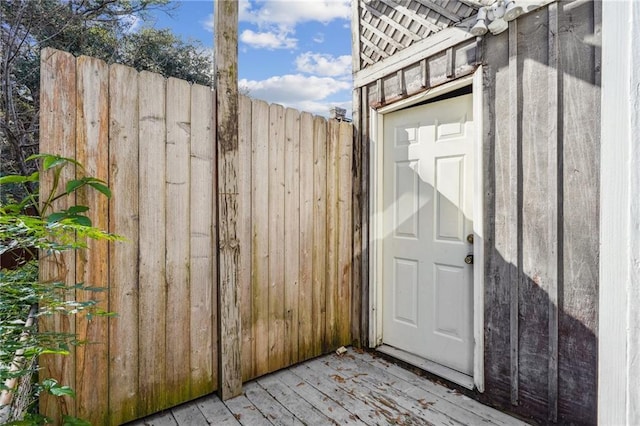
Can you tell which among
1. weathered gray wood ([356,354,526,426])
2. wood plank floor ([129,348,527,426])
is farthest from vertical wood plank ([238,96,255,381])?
weathered gray wood ([356,354,526,426])

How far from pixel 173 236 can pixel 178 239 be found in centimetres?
3

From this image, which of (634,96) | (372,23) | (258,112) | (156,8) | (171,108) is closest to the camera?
(634,96)

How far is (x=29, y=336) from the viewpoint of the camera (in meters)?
1.07

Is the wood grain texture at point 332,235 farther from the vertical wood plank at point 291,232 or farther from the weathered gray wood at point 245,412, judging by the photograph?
the weathered gray wood at point 245,412

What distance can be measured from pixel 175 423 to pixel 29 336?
1.13 meters

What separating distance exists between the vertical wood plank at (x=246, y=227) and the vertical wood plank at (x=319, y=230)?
0.57 meters

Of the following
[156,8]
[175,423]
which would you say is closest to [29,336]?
[175,423]

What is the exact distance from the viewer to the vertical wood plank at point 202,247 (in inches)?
80.7

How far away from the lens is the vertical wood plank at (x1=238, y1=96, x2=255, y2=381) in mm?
2238

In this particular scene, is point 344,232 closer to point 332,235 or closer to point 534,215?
point 332,235

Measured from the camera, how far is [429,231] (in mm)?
2523

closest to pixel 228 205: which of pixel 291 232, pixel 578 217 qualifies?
pixel 291 232

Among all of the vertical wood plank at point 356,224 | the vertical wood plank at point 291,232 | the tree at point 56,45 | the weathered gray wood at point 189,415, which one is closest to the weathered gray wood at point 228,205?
the weathered gray wood at point 189,415

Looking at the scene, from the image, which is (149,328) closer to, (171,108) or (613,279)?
(171,108)
